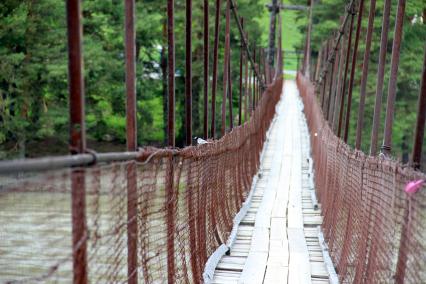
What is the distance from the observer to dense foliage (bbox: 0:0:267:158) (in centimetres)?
1287

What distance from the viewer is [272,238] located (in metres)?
4.62

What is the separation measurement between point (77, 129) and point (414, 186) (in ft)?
3.24

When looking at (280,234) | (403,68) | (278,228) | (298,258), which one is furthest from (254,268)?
(403,68)

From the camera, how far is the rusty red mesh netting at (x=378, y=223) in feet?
6.28

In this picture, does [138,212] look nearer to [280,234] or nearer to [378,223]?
[378,223]

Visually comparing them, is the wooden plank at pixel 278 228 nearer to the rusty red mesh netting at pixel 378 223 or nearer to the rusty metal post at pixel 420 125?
the rusty red mesh netting at pixel 378 223

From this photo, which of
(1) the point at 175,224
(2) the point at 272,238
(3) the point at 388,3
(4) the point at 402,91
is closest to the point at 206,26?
(3) the point at 388,3

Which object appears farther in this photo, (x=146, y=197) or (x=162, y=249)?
(x=162, y=249)

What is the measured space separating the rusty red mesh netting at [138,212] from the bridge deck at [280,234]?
20 cm

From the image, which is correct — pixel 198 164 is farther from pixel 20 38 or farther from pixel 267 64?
pixel 267 64

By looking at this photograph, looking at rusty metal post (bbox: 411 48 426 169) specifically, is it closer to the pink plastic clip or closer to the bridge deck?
the pink plastic clip

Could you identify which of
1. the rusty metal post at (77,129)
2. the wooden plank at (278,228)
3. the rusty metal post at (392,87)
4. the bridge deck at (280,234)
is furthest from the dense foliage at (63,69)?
the rusty metal post at (77,129)

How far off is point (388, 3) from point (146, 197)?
9.73ft

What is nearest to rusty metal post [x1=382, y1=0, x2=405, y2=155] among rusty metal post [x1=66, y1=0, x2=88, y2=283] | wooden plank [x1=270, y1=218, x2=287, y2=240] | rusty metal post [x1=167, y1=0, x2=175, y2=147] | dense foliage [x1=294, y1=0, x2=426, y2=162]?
wooden plank [x1=270, y1=218, x2=287, y2=240]
